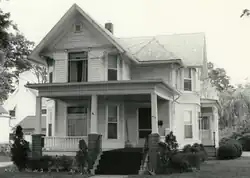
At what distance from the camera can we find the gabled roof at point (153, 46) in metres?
20.4

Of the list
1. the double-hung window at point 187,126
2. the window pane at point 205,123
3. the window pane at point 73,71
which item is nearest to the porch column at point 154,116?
the window pane at point 73,71

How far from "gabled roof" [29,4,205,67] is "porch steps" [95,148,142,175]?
5411 millimetres

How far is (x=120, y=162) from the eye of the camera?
58.2 feet

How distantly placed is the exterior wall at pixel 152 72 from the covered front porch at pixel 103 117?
1417 millimetres

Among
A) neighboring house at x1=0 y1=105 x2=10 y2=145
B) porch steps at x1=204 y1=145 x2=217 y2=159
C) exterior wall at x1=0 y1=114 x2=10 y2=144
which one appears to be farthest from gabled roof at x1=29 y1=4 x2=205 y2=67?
exterior wall at x1=0 y1=114 x2=10 y2=144

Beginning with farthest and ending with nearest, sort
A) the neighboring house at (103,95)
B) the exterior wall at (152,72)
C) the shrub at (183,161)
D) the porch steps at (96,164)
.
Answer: the exterior wall at (152,72) → the neighboring house at (103,95) → the porch steps at (96,164) → the shrub at (183,161)

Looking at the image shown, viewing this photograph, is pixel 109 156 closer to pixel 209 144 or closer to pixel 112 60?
pixel 112 60

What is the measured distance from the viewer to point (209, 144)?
26.8m

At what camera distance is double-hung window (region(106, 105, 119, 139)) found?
20844 millimetres

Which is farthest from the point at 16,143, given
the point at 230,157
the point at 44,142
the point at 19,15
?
the point at 19,15

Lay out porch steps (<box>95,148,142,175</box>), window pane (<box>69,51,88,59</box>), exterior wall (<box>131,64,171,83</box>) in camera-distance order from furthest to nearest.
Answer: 1. exterior wall (<box>131,64,171,83</box>)
2. window pane (<box>69,51,88,59</box>)
3. porch steps (<box>95,148,142,175</box>)

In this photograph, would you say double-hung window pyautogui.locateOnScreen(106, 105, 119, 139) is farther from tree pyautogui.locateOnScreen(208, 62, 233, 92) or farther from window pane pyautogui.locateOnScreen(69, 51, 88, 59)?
tree pyautogui.locateOnScreen(208, 62, 233, 92)

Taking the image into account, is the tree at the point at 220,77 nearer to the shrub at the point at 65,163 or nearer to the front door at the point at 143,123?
the front door at the point at 143,123

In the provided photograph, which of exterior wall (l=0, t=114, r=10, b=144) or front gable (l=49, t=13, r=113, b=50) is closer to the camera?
front gable (l=49, t=13, r=113, b=50)
